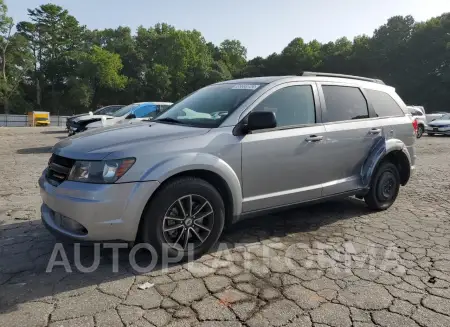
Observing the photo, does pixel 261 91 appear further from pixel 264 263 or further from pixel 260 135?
pixel 264 263

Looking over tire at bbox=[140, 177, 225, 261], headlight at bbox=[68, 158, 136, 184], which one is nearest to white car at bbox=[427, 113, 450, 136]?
tire at bbox=[140, 177, 225, 261]

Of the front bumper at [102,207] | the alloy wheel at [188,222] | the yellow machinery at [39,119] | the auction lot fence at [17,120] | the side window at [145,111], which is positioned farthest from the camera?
the auction lot fence at [17,120]

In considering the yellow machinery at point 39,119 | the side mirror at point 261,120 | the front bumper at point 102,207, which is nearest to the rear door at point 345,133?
the side mirror at point 261,120

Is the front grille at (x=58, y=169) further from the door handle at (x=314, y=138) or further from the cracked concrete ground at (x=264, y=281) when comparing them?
the door handle at (x=314, y=138)

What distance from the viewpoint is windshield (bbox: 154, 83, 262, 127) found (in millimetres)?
3727

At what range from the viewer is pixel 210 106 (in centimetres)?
399

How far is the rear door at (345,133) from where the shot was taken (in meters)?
4.28

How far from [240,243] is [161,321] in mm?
1527

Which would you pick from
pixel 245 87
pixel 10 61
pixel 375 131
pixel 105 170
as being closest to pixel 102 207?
pixel 105 170

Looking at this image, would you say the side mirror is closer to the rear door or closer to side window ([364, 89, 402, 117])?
the rear door

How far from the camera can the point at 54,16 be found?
64.6 m

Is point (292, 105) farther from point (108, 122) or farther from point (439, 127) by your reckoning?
point (439, 127)

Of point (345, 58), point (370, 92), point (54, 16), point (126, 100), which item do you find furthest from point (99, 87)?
point (370, 92)

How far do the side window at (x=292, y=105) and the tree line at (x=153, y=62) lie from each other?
48387 millimetres
